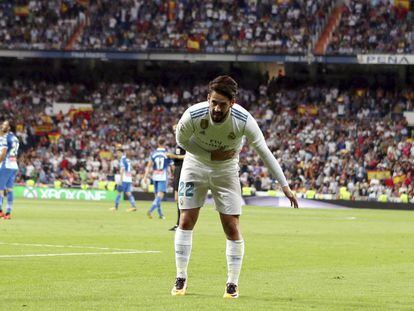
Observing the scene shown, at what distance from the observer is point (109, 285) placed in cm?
1272

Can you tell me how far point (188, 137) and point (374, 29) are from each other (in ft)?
160

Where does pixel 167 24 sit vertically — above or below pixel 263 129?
above

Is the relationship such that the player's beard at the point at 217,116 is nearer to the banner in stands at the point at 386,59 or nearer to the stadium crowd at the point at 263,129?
the stadium crowd at the point at 263,129

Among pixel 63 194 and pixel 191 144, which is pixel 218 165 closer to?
pixel 191 144

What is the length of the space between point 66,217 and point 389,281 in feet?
66.5

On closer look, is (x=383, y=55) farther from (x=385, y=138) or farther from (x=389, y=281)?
(x=389, y=281)

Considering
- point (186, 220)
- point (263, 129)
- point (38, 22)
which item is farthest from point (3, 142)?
point (38, 22)

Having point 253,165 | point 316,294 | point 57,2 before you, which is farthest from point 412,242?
point 57,2

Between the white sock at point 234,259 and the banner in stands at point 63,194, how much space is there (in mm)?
42436

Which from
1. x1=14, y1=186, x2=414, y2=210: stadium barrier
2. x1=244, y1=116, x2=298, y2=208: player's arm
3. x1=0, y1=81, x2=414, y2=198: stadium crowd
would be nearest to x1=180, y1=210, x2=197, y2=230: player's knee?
x1=244, y1=116, x2=298, y2=208: player's arm

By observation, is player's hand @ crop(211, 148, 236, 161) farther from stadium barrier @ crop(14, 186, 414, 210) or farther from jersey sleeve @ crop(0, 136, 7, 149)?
stadium barrier @ crop(14, 186, 414, 210)

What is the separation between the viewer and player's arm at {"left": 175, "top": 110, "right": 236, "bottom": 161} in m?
11.6

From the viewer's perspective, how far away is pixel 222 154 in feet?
38.9

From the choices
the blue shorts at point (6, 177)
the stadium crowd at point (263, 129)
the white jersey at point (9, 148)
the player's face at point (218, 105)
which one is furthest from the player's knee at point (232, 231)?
the stadium crowd at point (263, 129)
